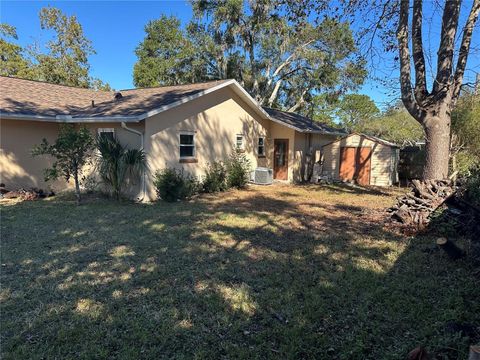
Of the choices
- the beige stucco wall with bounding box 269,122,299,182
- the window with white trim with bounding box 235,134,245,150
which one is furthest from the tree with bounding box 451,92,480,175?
the window with white trim with bounding box 235,134,245,150

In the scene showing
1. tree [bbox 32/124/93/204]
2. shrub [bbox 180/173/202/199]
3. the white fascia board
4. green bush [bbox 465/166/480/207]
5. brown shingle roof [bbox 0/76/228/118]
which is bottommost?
shrub [bbox 180/173/202/199]

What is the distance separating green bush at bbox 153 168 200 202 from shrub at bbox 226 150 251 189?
9.16 ft

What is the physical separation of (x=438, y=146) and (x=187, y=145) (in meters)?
8.08

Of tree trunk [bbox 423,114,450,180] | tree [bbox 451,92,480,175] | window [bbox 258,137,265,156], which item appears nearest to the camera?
tree trunk [bbox 423,114,450,180]

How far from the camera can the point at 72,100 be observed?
13.9 metres

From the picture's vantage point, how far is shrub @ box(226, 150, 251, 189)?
44.9 feet

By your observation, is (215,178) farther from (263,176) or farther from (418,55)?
(418,55)

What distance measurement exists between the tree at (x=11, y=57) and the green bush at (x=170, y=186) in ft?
68.2

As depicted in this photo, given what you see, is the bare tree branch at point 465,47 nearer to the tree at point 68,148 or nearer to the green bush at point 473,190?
the green bush at point 473,190

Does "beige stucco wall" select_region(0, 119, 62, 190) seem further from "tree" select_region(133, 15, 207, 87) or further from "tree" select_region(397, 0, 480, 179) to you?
"tree" select_region(133, 15, 207, 87)

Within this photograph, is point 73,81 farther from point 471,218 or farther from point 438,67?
point 471,218

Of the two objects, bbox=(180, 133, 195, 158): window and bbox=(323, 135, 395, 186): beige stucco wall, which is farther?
bbox=(323, 135, 395, 186): beige stucco wall

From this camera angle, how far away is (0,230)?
6.68 metres

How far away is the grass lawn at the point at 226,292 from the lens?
299 centimetres
